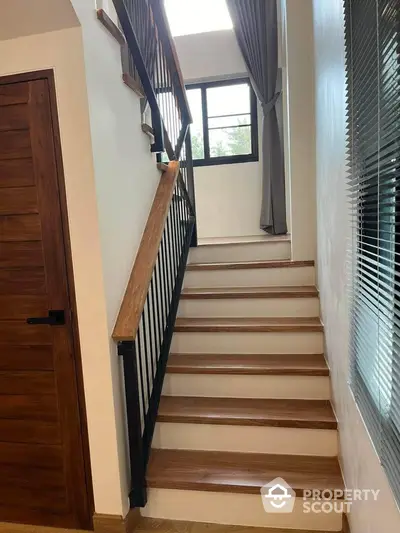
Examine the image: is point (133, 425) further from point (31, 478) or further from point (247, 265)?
point (247, 265)

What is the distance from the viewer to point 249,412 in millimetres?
2201

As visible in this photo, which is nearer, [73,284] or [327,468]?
[73,284]

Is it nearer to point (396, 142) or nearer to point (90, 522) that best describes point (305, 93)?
point (396, 142)

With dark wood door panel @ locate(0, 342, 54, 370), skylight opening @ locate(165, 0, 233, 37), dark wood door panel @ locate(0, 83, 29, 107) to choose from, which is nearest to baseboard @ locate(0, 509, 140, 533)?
dark wood door panel @ locate(0, 342, 54, 370)

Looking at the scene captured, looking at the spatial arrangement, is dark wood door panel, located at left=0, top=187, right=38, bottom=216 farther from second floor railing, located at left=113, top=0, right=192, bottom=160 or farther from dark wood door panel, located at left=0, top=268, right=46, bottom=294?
second floor railing, located at left=113, top=0, right=192, bottom=160

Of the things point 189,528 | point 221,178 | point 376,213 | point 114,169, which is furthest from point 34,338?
point 221,178

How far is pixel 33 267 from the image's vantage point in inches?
72.4

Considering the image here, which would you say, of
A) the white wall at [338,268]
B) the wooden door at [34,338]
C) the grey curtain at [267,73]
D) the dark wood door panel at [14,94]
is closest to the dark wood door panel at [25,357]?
the wooden door at [34,338]

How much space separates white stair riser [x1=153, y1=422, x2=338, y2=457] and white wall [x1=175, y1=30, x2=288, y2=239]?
3131 millimetres

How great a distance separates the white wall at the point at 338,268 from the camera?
1308mm

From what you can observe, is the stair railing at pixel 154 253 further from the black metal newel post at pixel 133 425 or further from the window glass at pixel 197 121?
the window glass at pixel 197 121

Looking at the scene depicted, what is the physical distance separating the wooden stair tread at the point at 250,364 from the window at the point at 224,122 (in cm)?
315

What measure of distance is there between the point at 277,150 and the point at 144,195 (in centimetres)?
264

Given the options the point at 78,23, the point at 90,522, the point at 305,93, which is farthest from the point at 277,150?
the point at 90,522
